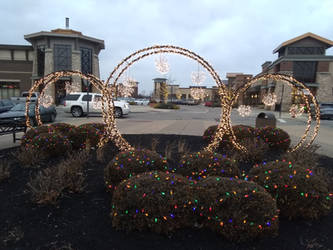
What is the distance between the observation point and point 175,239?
2.36 metres

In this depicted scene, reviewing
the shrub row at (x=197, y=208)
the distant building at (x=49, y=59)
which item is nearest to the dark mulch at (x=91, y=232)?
the shrub row at (x=197, y=208)

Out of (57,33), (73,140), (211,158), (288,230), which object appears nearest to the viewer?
(288,230)

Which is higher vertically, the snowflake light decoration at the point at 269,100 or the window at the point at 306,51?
the window at the point at 306,51

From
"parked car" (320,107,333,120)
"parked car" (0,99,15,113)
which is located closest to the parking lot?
"parked car" (320,107,333,120)

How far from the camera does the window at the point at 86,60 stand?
34.6 m

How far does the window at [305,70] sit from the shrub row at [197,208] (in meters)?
35.6

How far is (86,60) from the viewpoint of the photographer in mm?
35156

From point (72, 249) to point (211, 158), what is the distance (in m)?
2.39

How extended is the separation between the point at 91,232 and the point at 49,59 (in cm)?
3781

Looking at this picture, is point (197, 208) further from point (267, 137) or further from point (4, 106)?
point (4, 106)

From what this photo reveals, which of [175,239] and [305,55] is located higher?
[305,55]

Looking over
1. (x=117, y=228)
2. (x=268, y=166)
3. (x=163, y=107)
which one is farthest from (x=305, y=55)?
(x=117, y=228)

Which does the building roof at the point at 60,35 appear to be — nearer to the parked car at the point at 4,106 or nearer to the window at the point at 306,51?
the parked car at the point at 4,106

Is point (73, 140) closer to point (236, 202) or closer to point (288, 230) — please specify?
point (236, 202)
